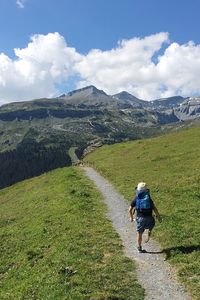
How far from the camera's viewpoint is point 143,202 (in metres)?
25.1

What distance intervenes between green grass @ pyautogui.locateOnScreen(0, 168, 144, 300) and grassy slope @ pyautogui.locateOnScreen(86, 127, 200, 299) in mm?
2781

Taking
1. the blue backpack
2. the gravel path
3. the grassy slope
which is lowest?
the gravel path

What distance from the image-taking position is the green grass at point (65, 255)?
1997cm

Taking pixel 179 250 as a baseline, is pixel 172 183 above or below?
above

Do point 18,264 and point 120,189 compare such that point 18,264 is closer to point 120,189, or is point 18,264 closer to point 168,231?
point 168,231

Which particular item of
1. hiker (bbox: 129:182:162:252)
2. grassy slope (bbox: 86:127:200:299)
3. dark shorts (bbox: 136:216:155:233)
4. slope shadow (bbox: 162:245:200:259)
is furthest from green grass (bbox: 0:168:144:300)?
grassy slope (bbox: 86:127:200:299)

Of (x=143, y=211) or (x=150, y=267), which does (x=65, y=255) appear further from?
(x=150, y=267)

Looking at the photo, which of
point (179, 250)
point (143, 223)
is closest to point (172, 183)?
point (143, 223)

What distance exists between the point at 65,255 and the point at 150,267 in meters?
5.40

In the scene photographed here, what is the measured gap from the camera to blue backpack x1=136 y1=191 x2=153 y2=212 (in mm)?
24984

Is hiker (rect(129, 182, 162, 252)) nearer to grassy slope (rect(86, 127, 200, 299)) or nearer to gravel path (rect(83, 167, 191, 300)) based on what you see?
gravel path (rect(83, 167, 191, 300))

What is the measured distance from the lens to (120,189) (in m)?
48.4

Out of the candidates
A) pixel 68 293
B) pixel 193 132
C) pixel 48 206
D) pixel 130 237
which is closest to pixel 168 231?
pixel 130 237

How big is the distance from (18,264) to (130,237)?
723cm
